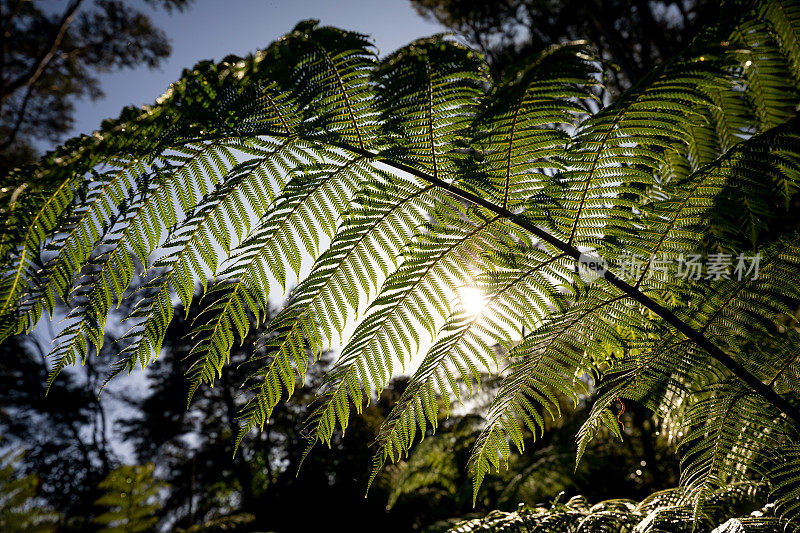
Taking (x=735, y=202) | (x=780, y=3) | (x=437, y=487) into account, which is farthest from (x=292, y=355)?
(x=437, y=487)

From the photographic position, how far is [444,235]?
788 mm

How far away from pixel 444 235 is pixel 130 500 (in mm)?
1696

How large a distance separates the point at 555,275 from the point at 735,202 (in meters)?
0.35

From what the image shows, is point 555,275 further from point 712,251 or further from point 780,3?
point 780,3

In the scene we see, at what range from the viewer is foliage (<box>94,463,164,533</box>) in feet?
4.55

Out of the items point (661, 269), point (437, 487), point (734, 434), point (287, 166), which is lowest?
point (437, 487)

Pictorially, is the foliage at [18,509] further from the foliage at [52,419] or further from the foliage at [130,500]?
the foliage at [52,419]

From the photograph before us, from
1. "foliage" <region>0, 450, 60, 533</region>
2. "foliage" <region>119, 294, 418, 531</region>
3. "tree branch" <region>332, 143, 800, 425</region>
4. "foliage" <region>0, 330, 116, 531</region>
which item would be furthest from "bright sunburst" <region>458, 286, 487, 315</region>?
"foliage" <region>0, 330, 116, 531</region>

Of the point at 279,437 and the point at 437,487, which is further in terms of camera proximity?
the point at 279,437

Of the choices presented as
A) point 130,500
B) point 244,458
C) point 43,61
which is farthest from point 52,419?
point 130,500

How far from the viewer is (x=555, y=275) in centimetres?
82

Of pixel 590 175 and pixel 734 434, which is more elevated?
pixel 590 175

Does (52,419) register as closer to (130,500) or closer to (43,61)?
(43,61)

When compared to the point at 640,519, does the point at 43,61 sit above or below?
above
